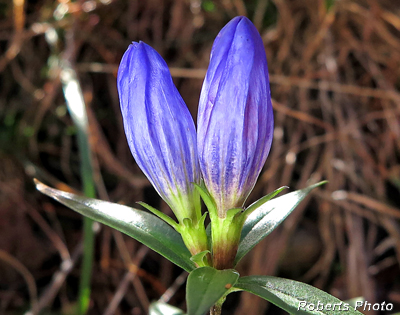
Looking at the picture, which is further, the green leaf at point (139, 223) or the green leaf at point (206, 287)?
the green leaf at point (139, 223)

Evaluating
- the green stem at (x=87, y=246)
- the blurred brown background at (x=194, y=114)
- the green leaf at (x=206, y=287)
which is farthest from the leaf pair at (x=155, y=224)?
the blurred brown background at (x=194, y=114)

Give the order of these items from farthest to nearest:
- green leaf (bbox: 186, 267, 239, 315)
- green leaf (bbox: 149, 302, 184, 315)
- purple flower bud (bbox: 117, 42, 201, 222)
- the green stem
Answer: the green stem < green leaf (bbox: 149, 302, 184, 315) < purple flower bud (bbox: 117, 42, 201, 222) < green leaf (bbox: 186, 267, 239, 315)

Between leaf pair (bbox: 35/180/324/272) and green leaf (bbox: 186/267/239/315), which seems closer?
green leaf (bbox: 186/267/239/315)

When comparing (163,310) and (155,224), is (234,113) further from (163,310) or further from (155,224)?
(163,310)

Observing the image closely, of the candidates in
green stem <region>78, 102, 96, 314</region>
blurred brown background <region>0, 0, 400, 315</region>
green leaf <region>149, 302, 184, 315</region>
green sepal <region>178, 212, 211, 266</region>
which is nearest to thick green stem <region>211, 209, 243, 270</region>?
green sepal <region>178, 212, 211, 266</region>

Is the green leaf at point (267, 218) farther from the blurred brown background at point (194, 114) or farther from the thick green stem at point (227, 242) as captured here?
the blurred brown background at point (194, 114)

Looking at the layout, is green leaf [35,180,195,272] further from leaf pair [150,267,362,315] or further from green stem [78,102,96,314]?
green stem [78,102,96,314]
